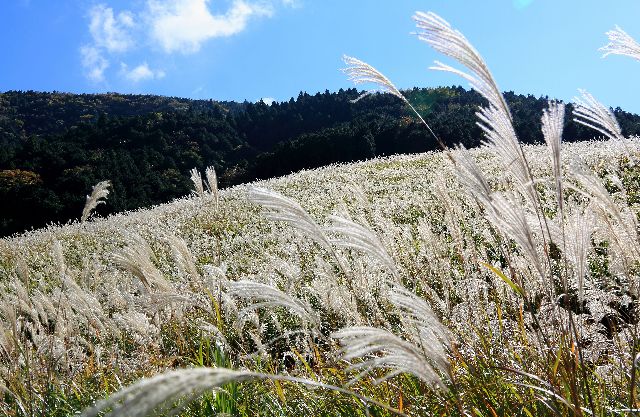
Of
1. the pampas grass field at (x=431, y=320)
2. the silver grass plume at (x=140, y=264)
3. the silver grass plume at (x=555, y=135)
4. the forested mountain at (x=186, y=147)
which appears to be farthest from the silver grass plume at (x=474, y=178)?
the forested mountain at (x=186, y=147)

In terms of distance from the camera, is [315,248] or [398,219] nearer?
[315,248]

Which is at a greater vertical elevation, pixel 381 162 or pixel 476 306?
pixel 381 162

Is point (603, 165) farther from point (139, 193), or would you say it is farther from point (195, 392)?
point (139, 193)

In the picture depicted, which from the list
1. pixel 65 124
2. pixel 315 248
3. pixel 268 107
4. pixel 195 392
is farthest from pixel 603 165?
pixel 65 124

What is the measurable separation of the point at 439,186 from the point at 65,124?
148 metres

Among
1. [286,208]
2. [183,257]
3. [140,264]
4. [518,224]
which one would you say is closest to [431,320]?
[518,224]

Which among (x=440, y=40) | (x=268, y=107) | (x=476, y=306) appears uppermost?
(x=268, y=107)

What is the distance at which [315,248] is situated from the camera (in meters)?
7.17

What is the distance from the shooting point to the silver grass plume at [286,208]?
1723 millimetres

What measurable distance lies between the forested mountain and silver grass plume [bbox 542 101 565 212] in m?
29.6

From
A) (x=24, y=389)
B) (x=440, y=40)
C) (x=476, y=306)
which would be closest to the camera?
(x=440, y=40)

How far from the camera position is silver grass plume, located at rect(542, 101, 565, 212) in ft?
4.77

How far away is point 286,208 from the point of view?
178 centimetres

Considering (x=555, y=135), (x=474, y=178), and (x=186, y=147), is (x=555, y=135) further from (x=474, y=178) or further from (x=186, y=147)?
(x=186, y=147)
